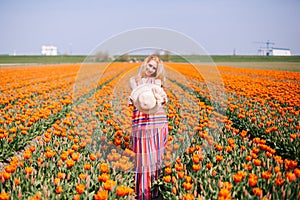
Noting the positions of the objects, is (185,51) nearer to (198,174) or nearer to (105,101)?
(198,174)

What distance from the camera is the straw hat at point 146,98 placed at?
3115 millimetres

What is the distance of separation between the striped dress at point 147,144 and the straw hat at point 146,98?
0.51 feet

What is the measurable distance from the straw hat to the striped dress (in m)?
0.16

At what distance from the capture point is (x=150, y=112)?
326 centimetres

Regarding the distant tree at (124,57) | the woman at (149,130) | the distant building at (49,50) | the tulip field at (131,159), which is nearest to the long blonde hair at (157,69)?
the woman at (149,130)

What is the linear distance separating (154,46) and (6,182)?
6.53ft

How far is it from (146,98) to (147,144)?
67cm

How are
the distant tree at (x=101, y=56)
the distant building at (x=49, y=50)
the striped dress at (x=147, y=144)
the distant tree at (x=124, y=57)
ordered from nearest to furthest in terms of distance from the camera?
the distant tree at (x=101, y=56)
the distant tree at (x=124, y=57)
the striped dress at (x=147, y=144)
the distant building at (x=49, y=50)

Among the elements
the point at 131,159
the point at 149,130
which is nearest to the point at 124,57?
the point at 149,130

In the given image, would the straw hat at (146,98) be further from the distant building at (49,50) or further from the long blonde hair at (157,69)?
the distant building at (49,50)

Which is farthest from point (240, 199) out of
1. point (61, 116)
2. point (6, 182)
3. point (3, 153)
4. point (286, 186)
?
point (61, 116)

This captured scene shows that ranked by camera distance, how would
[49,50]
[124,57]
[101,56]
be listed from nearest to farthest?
[101,56]
[124,57]
[49,50]

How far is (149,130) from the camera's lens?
348 centimetres

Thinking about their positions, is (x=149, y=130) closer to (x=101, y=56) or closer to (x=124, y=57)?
(x=124, y=57)
